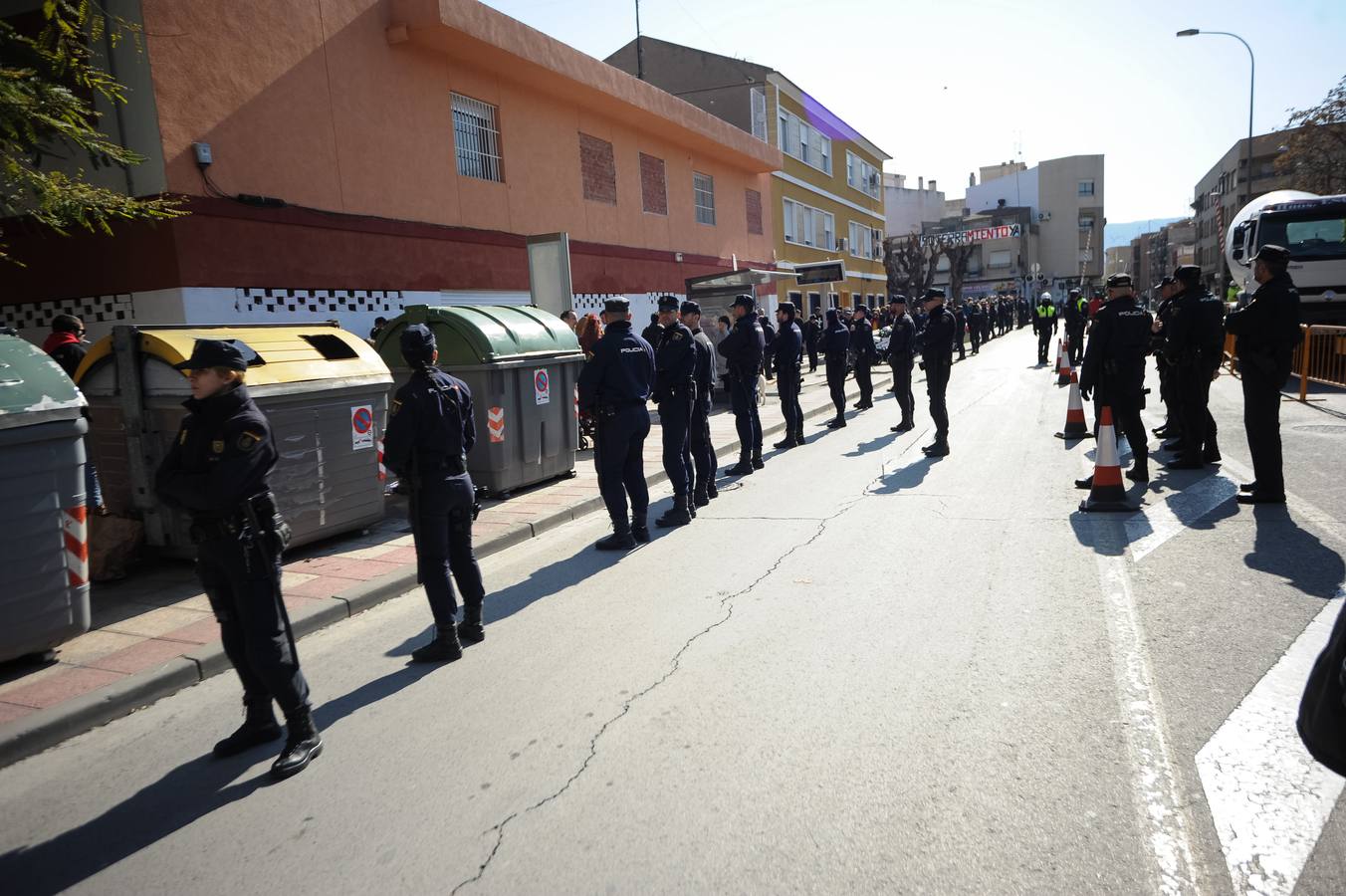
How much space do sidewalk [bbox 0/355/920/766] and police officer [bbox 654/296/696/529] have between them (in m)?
1.12

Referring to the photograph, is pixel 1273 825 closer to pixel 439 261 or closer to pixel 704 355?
pixel 704 355

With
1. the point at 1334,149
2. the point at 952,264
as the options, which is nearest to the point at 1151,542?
the point at 1334,149

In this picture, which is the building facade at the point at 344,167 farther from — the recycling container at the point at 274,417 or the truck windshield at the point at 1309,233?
the truck windshield at the point at 1309,233

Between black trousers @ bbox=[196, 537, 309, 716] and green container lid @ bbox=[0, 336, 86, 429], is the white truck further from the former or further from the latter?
green container lid @ bbox=[0, 336, 86, 429]

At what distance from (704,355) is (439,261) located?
6726mm

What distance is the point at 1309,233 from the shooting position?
52.9 ft

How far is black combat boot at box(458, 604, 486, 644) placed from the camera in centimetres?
479

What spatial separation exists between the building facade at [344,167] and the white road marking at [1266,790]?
10.1 m

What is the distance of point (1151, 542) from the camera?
19.4ft

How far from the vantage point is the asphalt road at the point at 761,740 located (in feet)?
8.77

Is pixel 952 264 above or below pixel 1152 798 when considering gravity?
above

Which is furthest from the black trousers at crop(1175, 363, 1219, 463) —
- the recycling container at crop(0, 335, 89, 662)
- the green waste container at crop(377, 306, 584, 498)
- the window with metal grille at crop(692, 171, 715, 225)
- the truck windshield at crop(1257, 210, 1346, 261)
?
the window with metal grille at crop(692, 171, 715, 225)

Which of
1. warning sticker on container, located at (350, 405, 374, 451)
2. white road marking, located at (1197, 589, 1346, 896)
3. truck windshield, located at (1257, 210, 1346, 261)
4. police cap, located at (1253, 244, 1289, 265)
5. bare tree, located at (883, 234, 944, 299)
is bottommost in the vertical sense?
white road marking, located at (1197, 589, 1346, 896)

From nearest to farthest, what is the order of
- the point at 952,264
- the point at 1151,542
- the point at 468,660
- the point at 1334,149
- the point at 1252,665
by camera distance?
the point at 1252,665 → the point at 468,660 → the point at 1151,542 → the point at 1334,149 → the point at 952,264
